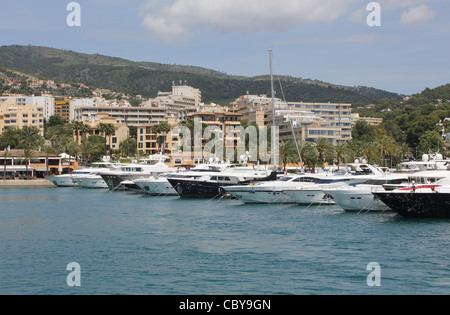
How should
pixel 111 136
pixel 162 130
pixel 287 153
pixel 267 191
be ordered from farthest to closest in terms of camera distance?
pixel 111 136
pixel 162 130
pixel 287 153
pixel 267 191

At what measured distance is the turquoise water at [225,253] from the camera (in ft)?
79.7

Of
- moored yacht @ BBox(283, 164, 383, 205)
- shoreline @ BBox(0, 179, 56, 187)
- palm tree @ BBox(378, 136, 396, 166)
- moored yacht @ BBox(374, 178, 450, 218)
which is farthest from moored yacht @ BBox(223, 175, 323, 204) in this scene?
shoreline @ BBox(0, 179, 56, 187)

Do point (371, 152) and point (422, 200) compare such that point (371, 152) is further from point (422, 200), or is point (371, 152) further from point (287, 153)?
point (422, 200)

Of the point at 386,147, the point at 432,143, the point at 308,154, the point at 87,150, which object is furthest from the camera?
the point at 87,150

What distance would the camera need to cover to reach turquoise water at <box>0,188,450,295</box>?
79.7 feet

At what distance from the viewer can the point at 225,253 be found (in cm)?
3064

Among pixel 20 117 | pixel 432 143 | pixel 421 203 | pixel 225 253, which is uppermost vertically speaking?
pixel 20 117

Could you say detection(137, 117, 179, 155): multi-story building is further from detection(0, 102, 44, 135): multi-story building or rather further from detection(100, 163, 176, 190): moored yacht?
detection(100, 163, 176, 190): moored yacht

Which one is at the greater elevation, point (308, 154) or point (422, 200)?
point (308, 154)

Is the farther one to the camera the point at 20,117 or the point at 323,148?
the point at 20,117

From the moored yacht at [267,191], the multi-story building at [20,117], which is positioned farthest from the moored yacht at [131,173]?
the multi-story building at [20,117]

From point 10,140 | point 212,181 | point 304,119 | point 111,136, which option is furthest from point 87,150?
point 212,181
